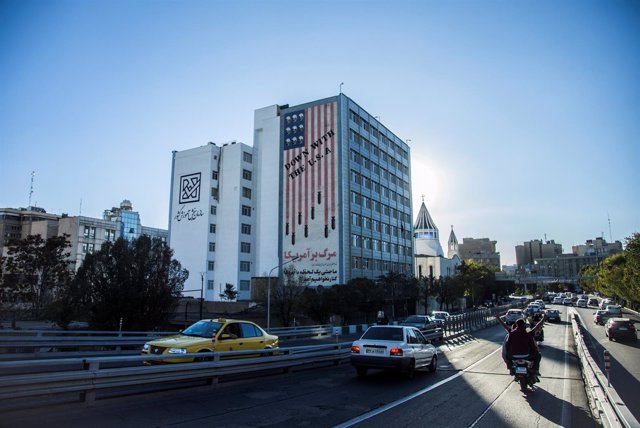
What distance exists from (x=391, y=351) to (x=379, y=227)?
218ft

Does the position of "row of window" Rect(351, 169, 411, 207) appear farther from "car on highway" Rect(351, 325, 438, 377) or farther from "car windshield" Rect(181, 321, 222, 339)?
"car windshield" Rect(181, 321, 222, 339)

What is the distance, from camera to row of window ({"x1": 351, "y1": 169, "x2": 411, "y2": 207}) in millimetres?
72875


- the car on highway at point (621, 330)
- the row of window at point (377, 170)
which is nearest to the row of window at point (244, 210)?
the row of window at point (377, 170)

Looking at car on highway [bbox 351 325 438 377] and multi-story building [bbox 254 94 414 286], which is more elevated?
multi-story building [bbox 254 94 414 286]

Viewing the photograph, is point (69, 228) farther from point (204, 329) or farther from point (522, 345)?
point (522, 345)

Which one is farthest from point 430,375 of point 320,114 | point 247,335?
point 320,114

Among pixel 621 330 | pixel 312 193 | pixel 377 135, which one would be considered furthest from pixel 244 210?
pixel 621 330

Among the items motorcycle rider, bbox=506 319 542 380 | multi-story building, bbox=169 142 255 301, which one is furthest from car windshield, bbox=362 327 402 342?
multi-story building, bbox=169 142 255 301

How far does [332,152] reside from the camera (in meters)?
69.8

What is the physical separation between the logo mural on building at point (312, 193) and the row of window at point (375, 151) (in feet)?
15.5

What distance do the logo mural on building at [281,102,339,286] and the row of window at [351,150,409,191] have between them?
5327mm

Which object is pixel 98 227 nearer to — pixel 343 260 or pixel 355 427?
pixel 343 260

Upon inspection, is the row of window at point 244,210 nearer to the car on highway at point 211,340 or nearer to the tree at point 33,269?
the tree at point 33,269

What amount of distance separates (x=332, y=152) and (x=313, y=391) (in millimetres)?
60167
